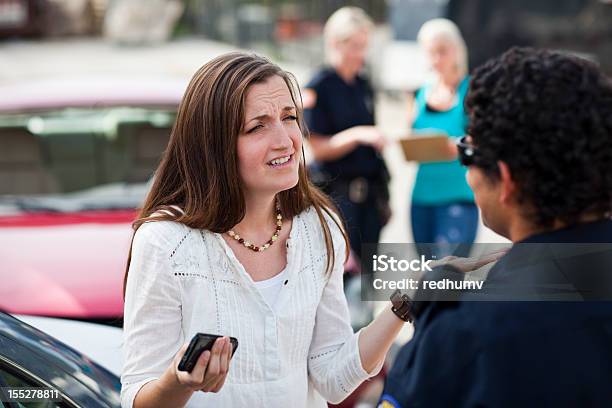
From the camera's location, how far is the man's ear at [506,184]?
170 cm

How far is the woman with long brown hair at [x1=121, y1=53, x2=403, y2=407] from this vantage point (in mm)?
2234

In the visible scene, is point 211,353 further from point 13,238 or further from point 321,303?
point 13,238

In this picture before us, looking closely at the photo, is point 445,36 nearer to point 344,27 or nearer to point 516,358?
point 344,27

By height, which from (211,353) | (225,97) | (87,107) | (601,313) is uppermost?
(225,97)

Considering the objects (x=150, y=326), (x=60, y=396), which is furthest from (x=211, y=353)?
(x=60, y=396)

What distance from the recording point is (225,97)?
229 cm

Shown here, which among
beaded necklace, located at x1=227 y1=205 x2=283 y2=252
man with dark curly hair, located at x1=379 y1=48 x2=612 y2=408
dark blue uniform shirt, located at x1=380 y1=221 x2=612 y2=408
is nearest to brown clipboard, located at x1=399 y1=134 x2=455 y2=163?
beaded necklace, located at x1=227 y1=205 x2=283 y2=252

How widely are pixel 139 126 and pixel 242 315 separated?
9.60 ft

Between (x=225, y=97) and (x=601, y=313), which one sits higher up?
(x=225, y=97)

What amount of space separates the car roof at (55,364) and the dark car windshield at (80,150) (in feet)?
7.58

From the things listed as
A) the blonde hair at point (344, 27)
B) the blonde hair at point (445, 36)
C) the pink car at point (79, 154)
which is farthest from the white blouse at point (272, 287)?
the blonde hair at point (445, 36)

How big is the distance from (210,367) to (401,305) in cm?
49

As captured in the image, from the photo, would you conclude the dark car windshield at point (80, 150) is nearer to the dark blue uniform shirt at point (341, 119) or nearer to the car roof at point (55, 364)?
the dark blue uniform shirt at point (341, 119)

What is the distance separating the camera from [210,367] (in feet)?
6.44
